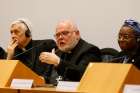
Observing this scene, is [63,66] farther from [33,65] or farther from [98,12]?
[98,12]

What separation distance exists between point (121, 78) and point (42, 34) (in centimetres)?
267

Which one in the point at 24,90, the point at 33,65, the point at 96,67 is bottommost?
the point at 33,65

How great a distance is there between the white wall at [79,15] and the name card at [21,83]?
169 centimetres

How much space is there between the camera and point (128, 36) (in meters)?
2.90

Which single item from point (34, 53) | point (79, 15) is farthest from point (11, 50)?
point (79, 15)

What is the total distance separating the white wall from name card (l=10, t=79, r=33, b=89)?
169 centimetres

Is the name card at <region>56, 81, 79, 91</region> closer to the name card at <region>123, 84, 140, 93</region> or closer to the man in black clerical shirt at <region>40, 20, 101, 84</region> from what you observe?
the name card at <region>123, 84, 140, 93</region>

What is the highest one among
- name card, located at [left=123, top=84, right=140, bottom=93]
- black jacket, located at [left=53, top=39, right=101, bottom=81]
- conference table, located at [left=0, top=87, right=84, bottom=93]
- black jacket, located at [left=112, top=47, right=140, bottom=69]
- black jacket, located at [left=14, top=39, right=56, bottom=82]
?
name card, located at [left=123, top=84, right=140, bottom=93]

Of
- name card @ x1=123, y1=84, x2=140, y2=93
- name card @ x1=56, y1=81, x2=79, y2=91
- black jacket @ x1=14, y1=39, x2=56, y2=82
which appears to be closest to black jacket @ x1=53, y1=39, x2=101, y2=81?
black jacket @ x1=14, y1=39, x2=56, y2=82

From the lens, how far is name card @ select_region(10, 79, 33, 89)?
98.6 inches

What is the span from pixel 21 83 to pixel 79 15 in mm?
1933

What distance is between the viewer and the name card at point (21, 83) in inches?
98.6

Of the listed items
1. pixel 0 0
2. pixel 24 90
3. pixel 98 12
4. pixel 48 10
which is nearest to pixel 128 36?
pixel 24 90

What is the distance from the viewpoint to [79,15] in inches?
172
